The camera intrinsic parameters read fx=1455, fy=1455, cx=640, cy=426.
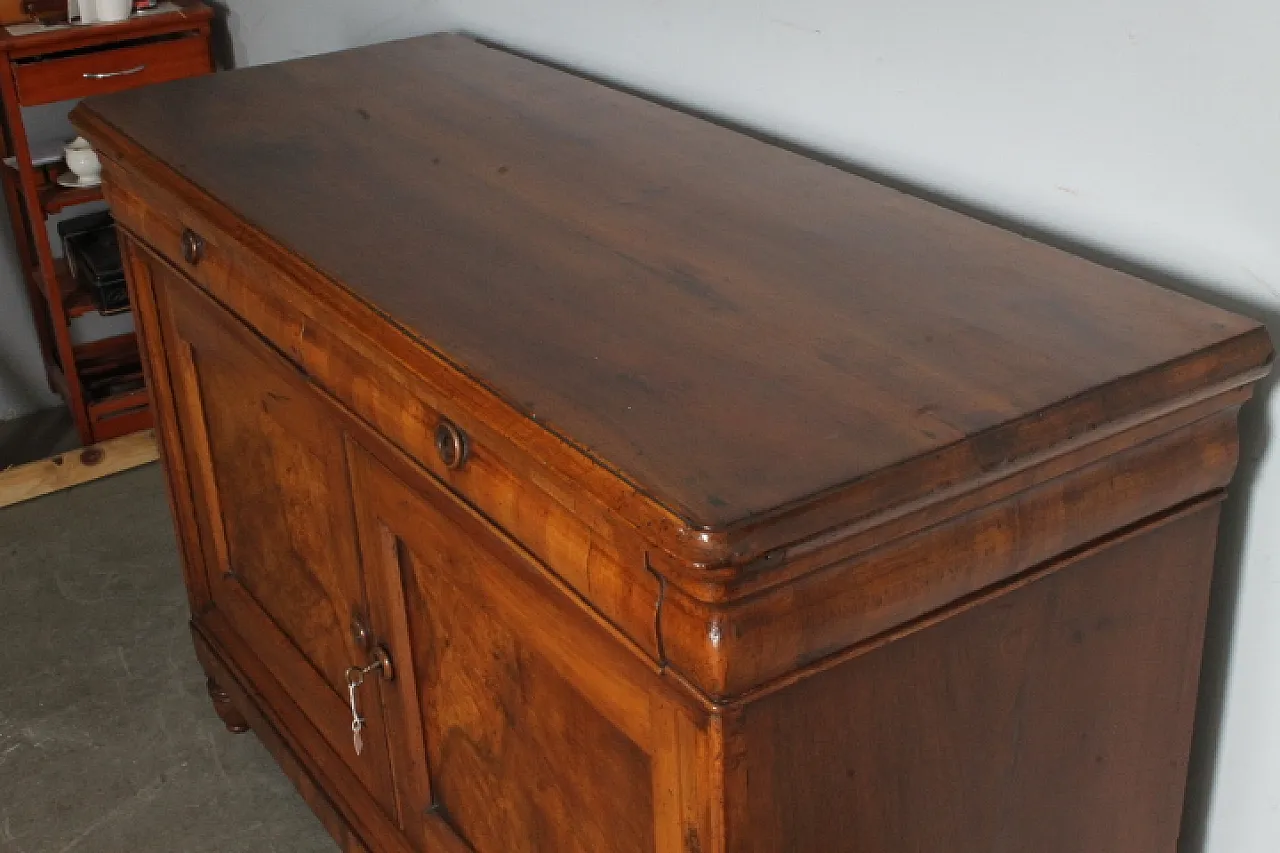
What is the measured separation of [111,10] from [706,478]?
2226mm

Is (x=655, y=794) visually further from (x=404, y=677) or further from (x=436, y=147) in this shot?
(x=436, y=147)

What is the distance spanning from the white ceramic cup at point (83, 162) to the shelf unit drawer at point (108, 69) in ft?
0.45

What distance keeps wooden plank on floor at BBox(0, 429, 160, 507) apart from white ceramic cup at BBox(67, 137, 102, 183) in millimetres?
533

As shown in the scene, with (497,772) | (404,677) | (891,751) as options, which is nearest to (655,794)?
(891,751)

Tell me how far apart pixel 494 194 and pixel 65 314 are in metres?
1.81

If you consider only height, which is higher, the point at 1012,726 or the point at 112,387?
the point at 1012,726

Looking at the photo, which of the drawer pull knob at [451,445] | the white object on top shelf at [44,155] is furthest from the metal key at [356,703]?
the white object on top shelf at [44,155]

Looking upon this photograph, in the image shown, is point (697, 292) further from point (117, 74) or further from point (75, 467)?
point (75, 467)

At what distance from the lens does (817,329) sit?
115 centimetres

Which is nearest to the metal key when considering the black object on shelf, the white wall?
the white wall

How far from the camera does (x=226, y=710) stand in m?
2.24

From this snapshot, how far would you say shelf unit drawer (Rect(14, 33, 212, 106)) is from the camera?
270cm

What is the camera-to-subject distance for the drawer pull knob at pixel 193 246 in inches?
64.2

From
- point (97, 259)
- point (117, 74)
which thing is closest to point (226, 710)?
point (97, 259)
